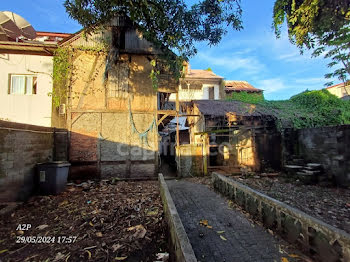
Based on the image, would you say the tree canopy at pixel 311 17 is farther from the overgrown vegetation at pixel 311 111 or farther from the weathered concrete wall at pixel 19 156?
the weathered concrete wall at pixel 19 156

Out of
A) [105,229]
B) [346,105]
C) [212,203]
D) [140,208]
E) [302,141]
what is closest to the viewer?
[105,229]

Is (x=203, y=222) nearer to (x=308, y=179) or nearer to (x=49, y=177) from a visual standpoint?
(x=49, y=177)

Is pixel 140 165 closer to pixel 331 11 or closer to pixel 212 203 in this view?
pixel 212 203

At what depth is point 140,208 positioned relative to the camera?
450 centimetres

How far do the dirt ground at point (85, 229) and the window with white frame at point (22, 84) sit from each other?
614 centimetres

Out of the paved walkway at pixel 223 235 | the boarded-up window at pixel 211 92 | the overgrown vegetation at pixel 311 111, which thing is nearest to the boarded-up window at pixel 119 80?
the paved walkway at pixel 223 235

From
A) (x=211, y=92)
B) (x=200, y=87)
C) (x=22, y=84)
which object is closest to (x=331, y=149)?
(x=211, y=92)

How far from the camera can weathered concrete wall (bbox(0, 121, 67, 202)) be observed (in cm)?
454

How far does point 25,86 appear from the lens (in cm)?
848

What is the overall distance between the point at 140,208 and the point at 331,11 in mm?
7532

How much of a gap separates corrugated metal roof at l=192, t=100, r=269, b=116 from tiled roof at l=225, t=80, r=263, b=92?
19.2ft

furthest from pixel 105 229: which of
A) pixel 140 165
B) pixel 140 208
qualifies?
pixel 140 165

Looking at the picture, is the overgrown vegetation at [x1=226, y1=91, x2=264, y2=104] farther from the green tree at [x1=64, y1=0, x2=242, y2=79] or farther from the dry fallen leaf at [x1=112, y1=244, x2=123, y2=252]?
the dry fallen leaf at [x1=112, y1=244, x2=123, y2=252]

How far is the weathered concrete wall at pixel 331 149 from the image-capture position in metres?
6.92
